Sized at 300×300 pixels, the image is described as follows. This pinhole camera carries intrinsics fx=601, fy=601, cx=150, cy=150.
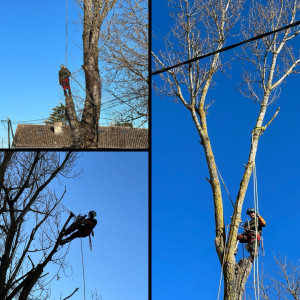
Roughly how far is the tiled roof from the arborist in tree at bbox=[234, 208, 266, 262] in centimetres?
163

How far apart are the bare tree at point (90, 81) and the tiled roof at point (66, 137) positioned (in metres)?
0.07

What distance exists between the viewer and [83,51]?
5133mm

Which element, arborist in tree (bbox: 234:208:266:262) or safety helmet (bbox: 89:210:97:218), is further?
safety helmet (bbox: 89:210:97:218)

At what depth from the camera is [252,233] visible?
596 centimetres

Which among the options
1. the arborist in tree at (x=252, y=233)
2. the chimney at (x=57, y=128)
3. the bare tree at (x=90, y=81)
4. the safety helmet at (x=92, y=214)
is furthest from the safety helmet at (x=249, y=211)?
the chimney at (x=57, y=128)

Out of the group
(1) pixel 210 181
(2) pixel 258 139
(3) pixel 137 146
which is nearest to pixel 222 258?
(1) pixel 210 181

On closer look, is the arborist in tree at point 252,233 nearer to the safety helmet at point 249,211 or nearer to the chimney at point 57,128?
the safety helmet at point 249,211

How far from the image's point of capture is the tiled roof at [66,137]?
4716mm

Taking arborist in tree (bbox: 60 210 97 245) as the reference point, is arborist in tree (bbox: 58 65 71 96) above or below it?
Answer: above

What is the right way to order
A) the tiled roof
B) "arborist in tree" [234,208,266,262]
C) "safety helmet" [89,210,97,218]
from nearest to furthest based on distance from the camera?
1. the tiled roof
2. "arborist in tree" [234,208,266,262]
3. "safety helmet" [89,210,97,218]

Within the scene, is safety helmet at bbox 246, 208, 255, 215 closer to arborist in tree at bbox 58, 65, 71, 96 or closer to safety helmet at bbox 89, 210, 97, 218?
safety helmet at bbox 89, 210, 97, 218

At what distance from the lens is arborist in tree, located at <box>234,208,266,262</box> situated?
228 inches

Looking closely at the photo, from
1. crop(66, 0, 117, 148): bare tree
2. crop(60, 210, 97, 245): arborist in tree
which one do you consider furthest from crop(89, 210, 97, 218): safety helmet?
crop(66, 0, 117, 148): bare tree

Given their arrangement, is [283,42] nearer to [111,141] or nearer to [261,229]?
[261,229]
